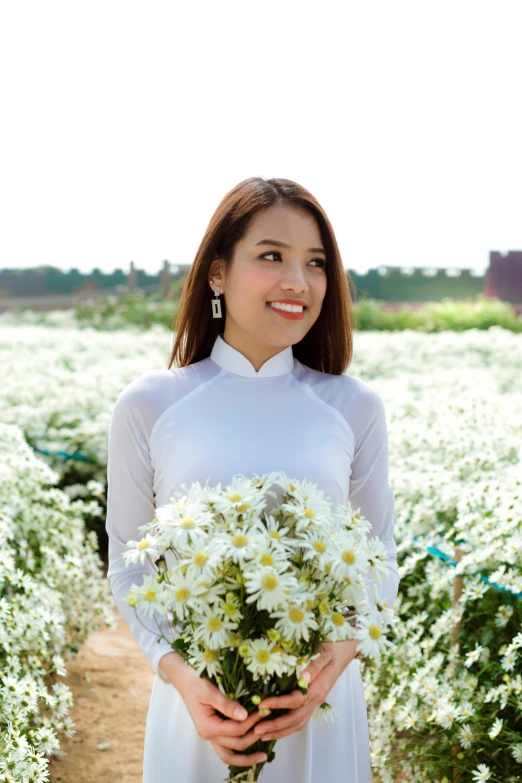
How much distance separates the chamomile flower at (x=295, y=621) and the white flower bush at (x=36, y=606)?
1388 mm

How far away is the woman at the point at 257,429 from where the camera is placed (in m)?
1.68

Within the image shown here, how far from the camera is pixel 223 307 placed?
6.44 ft

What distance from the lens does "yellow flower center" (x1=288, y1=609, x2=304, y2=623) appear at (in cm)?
127

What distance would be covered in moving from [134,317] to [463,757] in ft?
53.6

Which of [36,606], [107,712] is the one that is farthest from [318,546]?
[107,712]

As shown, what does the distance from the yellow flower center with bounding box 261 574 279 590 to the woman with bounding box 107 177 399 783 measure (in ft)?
1.25

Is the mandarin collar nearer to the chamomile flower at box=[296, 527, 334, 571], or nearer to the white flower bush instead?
the chamomile flower at box=[296, 527, 334, 571]

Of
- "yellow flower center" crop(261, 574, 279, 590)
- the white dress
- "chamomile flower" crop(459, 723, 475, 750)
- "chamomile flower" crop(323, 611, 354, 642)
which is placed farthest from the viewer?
"chamomile flower" crop(459, 723, 475, 750)

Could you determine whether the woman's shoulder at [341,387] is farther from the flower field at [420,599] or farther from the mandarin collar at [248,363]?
the flower field at [420,599]

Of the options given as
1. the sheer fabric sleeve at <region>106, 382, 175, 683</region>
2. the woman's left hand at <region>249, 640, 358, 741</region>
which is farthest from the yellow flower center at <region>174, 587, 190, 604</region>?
the sheer fabric sleeve at <region>106, 382, 175, 683</region>

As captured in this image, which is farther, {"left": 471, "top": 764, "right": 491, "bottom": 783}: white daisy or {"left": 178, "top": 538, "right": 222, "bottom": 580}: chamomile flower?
{"left": 471, "top": 764, "right": 491, "bottom": 783}: white daisy

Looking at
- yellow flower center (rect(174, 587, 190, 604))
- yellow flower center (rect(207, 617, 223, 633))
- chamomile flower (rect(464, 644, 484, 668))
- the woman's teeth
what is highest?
the woman's teeth

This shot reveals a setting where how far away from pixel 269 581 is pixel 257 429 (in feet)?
1.81

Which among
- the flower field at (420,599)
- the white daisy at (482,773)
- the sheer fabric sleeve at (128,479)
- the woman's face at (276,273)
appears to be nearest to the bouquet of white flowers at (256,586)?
the sheer fabric sleeve at (128,479)
